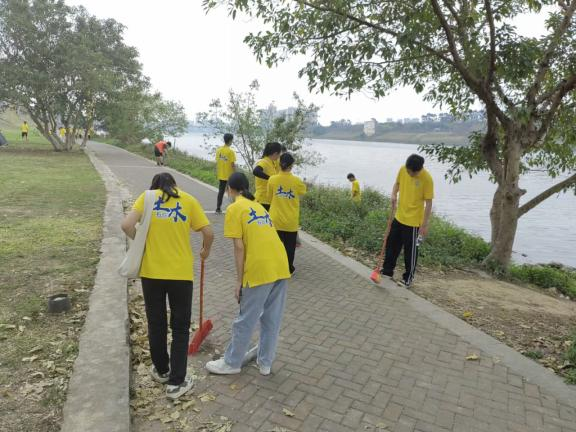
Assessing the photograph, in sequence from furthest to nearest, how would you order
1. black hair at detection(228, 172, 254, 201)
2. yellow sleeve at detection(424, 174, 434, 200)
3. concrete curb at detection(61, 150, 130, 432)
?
yellow sleeve at detection(424, 174, 434, 200), black hair at detection(228, 172, 254, 201), concrete curb at detection(61, 150, 130, 432)

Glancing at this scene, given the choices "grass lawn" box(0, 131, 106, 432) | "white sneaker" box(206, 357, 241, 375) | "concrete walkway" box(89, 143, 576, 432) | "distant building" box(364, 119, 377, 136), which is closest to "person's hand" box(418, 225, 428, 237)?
"concrete walkway" box(89, 143, 576, 432)

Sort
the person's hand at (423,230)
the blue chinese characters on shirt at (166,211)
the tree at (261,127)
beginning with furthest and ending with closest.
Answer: the tree at (261,127) < the person's hand at (423,230) < the blue chinese characters on shirt at (166,211)

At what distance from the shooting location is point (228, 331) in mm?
4254

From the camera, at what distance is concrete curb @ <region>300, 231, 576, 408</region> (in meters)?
3.56

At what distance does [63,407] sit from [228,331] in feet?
5.25

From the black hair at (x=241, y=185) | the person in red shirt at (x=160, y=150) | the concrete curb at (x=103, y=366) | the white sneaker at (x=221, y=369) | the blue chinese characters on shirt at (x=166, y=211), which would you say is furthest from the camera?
the person in red shirt at (x=160, y=150)

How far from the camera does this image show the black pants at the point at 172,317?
305 cm

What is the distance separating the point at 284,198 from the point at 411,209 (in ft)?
5.51

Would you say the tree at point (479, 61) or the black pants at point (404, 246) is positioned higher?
the tree at point (479, 61)

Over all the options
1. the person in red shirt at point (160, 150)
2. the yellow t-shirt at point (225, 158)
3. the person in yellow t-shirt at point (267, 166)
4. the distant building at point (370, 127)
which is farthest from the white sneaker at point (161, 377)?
the distant building at point (370, 127)

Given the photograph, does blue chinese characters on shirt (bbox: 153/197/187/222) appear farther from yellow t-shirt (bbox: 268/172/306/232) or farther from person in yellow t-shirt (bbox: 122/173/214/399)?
yellow t-shirt (bbox: 268/172/306/232)

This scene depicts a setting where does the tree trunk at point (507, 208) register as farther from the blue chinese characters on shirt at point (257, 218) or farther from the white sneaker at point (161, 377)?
the white sneaker at point (161, 377)

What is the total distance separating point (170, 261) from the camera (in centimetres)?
300

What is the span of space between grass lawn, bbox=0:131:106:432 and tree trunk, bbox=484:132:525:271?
650 centimetres
